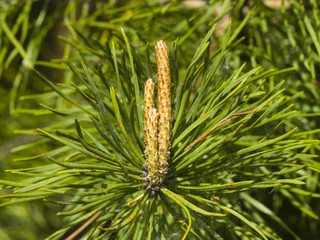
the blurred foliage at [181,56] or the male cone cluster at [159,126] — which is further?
the blurred foliage at [181,56]

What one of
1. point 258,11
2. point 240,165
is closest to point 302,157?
point 240,165

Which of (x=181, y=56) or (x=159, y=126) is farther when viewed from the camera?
(x=181, y=56)

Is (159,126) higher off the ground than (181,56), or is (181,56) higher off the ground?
(181,56)

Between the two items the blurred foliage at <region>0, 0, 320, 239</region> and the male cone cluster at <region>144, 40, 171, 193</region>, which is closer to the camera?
the male cone cluster at <region>144, 40, 171, 193</region>
